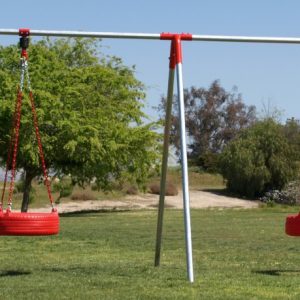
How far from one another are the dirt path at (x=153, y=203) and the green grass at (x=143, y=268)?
23057 millimetres

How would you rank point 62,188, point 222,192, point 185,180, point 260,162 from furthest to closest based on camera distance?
point 222,192
point 260,162
point 62,188
point 185,180

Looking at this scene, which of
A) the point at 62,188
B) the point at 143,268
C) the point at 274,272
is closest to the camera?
the point at 274,272

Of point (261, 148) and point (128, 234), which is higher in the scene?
point (261, 148)

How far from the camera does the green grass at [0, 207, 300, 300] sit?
876cm

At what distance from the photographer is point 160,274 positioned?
10.4 meters

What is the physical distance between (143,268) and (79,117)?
23495 millimetres

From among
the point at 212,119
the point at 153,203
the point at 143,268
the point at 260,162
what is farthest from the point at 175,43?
the point at 212,119

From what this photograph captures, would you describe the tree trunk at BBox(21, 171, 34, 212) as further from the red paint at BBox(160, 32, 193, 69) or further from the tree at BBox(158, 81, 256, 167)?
the tree at BBox(158, 81, 256, 167)

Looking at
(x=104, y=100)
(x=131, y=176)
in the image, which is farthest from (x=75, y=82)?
(x=131, y=176)

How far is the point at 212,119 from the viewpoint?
78312 mm

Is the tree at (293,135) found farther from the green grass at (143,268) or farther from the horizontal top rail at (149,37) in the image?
the horizontal top rail at (149,37)

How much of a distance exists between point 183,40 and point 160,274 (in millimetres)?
3006

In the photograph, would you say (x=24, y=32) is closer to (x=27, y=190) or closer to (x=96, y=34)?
(x=96, y=34)

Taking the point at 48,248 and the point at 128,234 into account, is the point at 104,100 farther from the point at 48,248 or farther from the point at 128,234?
the point at 48,248
